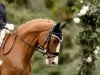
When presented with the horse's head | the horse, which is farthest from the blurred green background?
the horse's head

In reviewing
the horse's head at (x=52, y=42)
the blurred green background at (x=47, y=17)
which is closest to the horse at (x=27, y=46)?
the horse's head at (x=52, y=42)

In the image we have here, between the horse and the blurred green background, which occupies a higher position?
the blurred green background

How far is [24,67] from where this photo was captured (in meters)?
13.6

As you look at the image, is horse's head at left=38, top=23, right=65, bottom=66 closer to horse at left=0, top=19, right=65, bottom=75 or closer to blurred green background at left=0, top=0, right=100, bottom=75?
horse at left=0, top=19, right=65, bottom=75

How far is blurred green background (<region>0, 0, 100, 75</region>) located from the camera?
24875 mm

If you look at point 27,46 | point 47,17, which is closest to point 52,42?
point 27,46

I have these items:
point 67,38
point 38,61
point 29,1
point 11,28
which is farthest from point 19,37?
point 29,1

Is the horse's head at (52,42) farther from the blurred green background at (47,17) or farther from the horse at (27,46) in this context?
the blurred green background at (47,17)

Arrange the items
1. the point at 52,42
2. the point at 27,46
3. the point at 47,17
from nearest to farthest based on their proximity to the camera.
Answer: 1. the point at 52,42
2. the point at 27,46
3. the point at 47,17

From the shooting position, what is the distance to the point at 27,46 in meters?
13.6

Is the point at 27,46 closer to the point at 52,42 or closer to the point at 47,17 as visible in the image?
the point at 52,42

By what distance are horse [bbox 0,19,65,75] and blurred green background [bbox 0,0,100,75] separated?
27.9 feet

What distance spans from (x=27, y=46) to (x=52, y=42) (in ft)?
1.93

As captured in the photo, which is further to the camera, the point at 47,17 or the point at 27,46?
the point at 47,17
